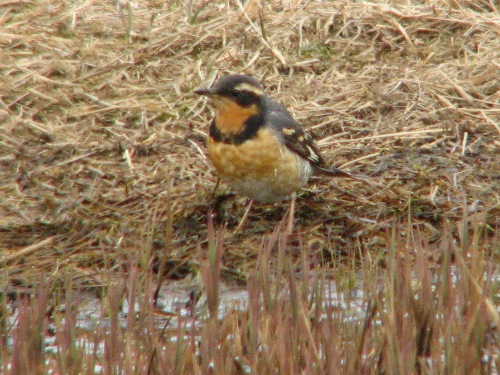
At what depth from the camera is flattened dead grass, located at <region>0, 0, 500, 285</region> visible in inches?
258

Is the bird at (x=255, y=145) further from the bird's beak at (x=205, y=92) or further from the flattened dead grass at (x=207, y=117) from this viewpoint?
the flattened dead grass at (x=207, y=117)

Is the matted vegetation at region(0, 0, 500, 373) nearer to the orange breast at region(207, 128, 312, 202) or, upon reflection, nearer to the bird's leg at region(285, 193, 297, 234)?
the bird's leg at region(285, 193, 297, 234)

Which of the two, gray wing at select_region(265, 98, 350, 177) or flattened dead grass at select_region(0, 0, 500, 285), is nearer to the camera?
flattened dead grass at select_region(0, 0, 500, 285)

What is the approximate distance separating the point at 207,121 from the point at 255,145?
138cm

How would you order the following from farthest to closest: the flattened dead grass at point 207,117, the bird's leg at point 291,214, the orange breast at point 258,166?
the bird's leg at point 291,214
the flattened dead grass at point 207,117
the orange breast at point 258,166

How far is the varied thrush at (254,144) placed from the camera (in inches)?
254

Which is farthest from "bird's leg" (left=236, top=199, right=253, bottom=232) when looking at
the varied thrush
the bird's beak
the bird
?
the bird's beak

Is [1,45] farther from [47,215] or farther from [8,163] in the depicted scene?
[47,215]

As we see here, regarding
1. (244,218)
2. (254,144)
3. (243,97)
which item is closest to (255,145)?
(254,144)

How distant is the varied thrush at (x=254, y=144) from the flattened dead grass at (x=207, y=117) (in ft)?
1.11

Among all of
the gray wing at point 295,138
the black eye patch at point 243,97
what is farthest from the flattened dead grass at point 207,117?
the black eye patch at point 243,97

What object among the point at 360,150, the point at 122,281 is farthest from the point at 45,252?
the point at 360,150

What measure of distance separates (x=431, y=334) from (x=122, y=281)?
4.06 ft

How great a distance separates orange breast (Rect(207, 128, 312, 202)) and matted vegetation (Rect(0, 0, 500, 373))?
30cm
